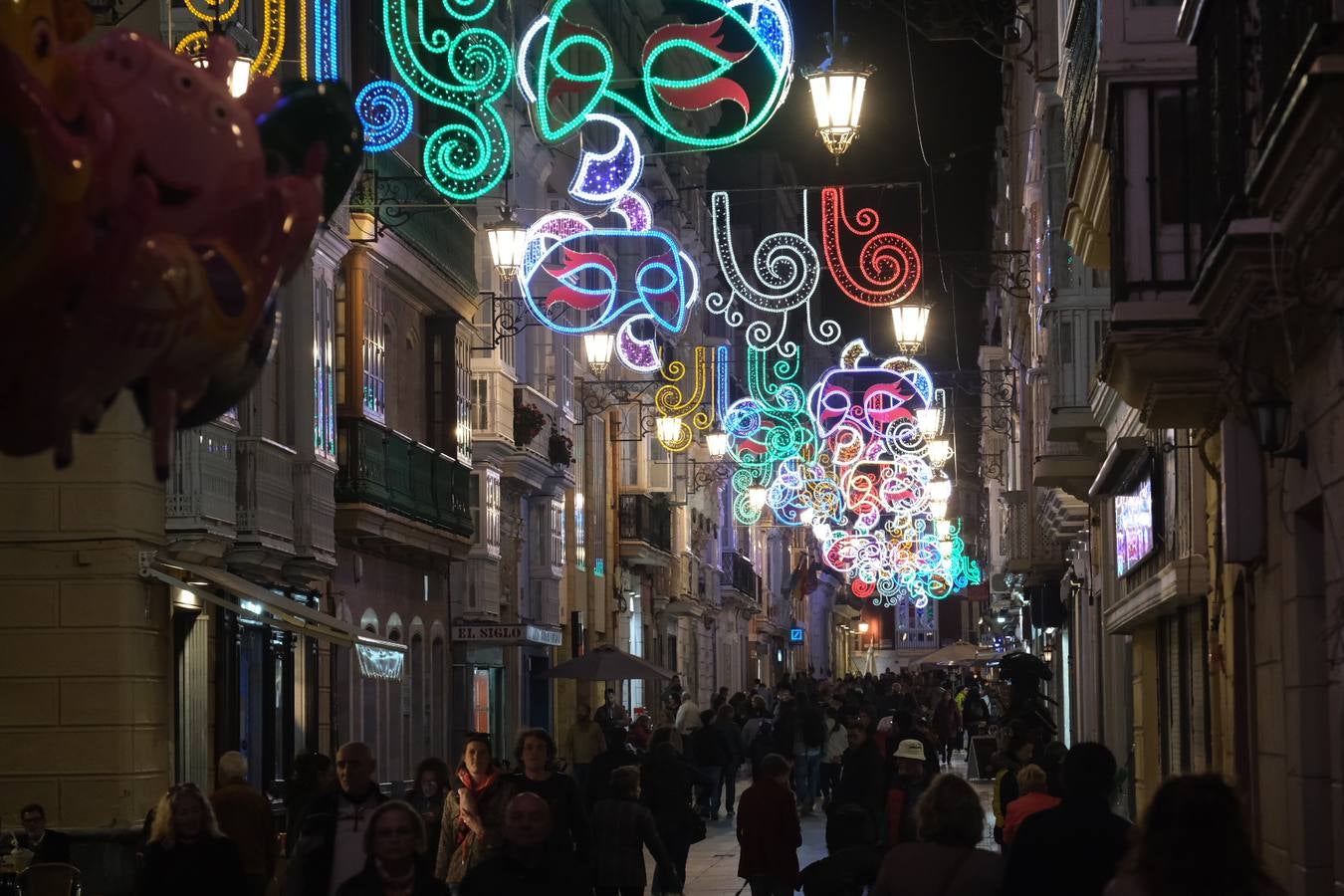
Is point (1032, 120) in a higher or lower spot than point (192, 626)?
higher

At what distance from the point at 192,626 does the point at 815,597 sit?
90.7 m

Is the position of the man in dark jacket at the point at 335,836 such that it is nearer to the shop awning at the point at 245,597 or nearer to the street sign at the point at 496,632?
the shop awning at the point at 245,597

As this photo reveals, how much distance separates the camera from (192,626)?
21.9 m

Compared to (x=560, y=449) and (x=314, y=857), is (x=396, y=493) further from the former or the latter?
(x=314, y=857)

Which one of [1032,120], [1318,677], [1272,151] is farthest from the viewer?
[1032,120]

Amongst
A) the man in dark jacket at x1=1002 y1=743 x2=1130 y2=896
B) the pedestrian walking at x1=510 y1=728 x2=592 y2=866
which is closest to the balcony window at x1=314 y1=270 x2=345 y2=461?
the pedestrian walking at x1=510 y1=728 x2=592 y2=866

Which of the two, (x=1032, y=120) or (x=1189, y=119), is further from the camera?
(x=1032, y=120)

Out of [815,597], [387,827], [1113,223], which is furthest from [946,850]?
[815,597]

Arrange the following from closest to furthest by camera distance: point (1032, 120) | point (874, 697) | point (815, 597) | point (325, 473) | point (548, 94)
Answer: point (548, 94), point (325, 473), point (1032, 120), point (874, 697), point (815, 597)

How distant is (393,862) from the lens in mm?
8516

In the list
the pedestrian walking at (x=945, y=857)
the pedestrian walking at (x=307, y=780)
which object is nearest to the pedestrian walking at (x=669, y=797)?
the pedestrian walking at (x=307, y=780)

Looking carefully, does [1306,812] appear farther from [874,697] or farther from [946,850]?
[874,697]

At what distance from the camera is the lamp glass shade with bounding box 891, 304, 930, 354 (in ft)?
99.0

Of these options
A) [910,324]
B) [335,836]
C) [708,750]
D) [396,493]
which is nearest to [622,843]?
[335,836]
